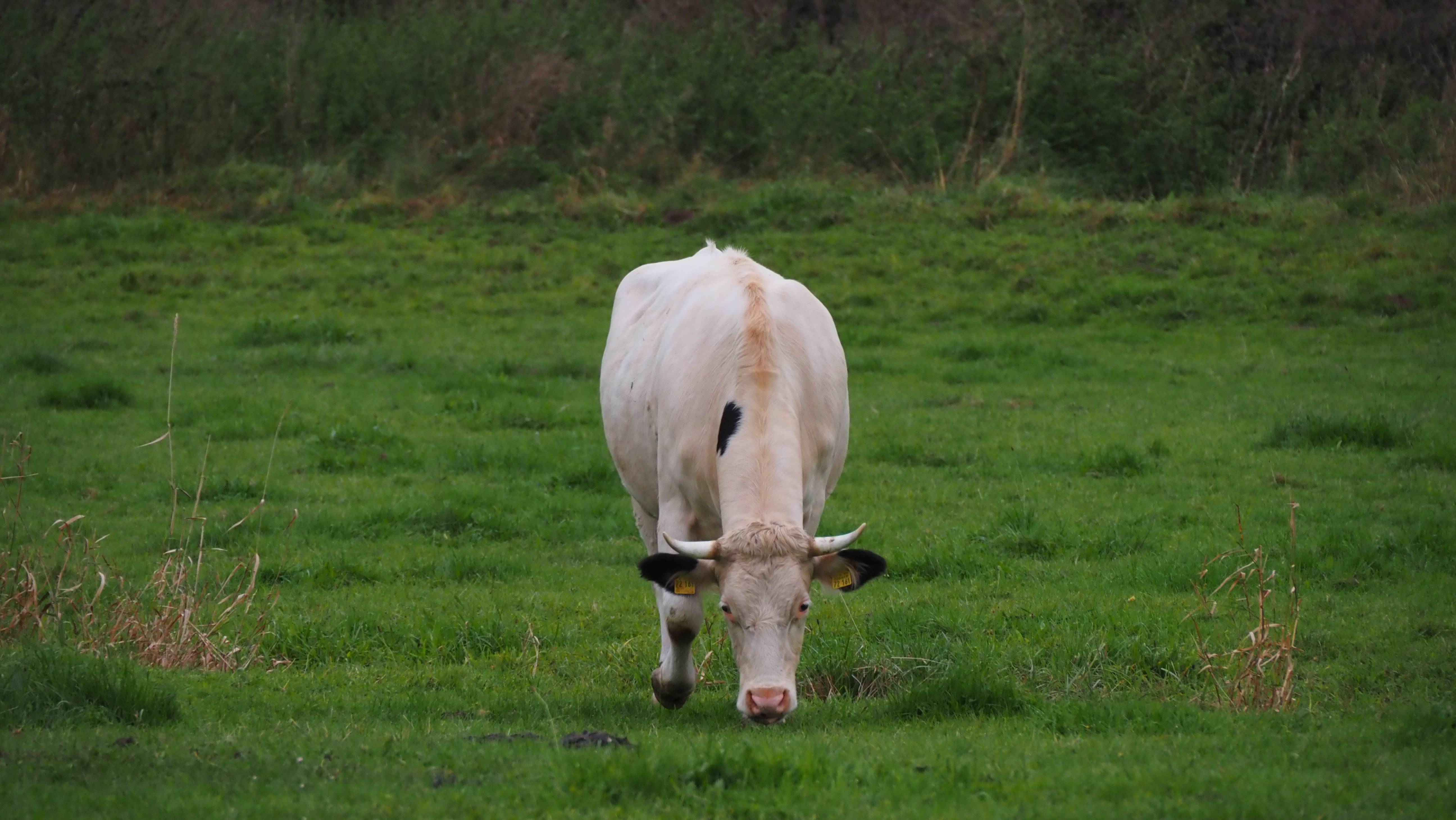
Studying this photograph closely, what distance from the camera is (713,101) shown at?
2392 cm

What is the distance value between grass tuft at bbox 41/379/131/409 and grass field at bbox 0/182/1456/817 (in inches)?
1.9

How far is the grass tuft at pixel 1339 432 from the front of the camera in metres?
11.9

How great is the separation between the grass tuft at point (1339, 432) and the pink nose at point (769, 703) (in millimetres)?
7723

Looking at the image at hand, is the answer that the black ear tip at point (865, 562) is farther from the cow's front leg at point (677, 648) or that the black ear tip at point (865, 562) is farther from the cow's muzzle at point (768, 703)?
the cow's front leg at point (677, 648)

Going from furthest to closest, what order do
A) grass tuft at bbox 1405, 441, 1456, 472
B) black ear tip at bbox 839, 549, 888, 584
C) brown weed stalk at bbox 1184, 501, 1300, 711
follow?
grass tuft at bbox 1405, 441, 1456, 472
brown weed stalk at bbox 1184, 501, 1300, 711
black ear tip at bbox 839, 549, 888, 584

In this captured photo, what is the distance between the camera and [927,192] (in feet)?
69.9

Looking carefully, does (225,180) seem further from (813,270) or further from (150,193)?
(813,270)

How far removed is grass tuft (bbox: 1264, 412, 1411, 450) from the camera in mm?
11922

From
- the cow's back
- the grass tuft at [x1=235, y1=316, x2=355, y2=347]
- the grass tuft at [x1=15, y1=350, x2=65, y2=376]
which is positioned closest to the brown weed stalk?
the cow's back

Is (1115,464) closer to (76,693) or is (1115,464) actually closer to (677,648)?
(677,648)

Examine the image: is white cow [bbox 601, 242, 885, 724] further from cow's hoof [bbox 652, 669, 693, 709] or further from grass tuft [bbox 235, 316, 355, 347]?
grass tuft [bbox 235, 316, 355, 347]

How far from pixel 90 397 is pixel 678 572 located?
33.1 feet

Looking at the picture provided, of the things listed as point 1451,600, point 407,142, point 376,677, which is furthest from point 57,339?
point 1451,600

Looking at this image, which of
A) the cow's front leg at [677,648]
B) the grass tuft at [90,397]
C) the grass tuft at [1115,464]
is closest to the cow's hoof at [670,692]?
the cow's front leg at [677,648]
